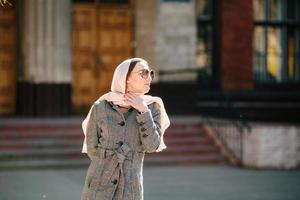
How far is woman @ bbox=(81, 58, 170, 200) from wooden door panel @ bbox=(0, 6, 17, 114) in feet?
40.1

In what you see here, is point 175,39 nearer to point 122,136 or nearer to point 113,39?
point 113,39

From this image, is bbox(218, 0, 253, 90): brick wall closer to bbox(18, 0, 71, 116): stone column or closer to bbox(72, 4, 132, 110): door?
bbox(72, 4, 132, 110): door

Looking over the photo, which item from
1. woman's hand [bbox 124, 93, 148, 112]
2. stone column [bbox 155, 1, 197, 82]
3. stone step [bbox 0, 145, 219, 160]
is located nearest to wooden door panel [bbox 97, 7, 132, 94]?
stone column [bbox 155, 1, 197, 82]

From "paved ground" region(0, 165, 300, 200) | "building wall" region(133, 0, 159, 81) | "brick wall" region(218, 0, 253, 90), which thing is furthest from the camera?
"brick wall" region(218, 0, 253, 90)

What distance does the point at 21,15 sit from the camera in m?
16.0

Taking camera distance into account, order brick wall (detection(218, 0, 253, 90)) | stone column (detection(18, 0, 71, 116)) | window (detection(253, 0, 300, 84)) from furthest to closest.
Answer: window (detection(253, 0, 300, 84)), brick wall (detection(218, 0, 253, 90)), stone column (detection(18, 0, 71, 116))

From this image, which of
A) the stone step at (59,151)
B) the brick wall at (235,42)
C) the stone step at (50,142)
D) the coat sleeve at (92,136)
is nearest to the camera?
the coat sleeve at (92,136)

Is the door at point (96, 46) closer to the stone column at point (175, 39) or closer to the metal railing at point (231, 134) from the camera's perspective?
the stone column at point (175, 39)

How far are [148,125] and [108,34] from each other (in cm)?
1276

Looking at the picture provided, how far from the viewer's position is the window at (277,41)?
18594mm

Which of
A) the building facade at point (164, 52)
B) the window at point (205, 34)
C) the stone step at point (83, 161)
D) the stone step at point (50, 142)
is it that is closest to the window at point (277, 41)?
the building facade at point (164, 52)

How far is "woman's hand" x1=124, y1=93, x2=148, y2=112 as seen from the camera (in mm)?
4609

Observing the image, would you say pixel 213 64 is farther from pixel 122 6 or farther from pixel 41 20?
pixel 41 20

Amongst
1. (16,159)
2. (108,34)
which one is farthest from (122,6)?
(16,159)
